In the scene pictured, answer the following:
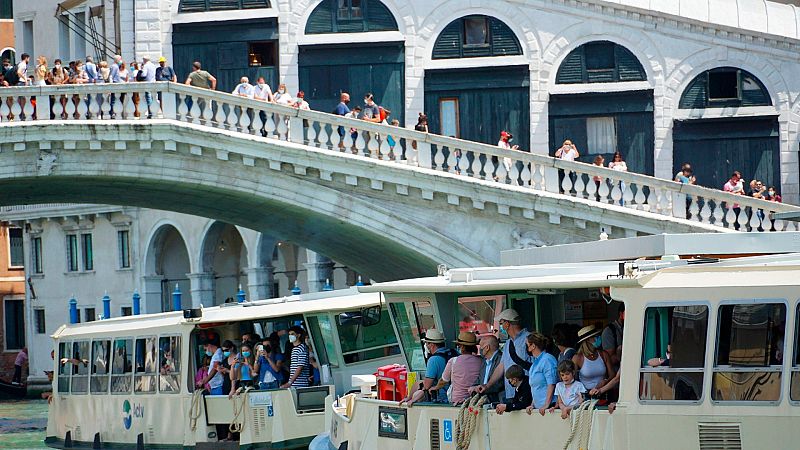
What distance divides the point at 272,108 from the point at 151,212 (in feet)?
65.8

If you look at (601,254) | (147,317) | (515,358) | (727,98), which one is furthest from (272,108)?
(515,358)

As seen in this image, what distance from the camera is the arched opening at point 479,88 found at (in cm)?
3397

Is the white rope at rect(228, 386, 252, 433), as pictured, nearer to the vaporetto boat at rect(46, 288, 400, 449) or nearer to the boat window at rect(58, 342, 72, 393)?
the vaporetto boat at rect(46, 288, 400, 449)

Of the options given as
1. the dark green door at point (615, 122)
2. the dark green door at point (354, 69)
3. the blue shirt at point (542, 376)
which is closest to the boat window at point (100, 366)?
the dark green door at point (354, 69)

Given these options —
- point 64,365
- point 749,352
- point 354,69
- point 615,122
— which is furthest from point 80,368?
point 749,352

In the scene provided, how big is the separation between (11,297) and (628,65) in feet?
109

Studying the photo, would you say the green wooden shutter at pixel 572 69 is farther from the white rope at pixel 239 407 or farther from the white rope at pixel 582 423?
the white rope at pixel 582 423

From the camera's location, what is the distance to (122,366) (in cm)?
2469

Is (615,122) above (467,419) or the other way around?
above

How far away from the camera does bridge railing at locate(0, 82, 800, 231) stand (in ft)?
98.4

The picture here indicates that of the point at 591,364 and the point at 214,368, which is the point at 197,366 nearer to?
the point at 214,368

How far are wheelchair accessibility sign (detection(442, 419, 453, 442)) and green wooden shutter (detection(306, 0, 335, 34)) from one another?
63.9 ft

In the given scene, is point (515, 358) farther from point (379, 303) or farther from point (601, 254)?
point (379, 303)

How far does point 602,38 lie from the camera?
3366 cm
